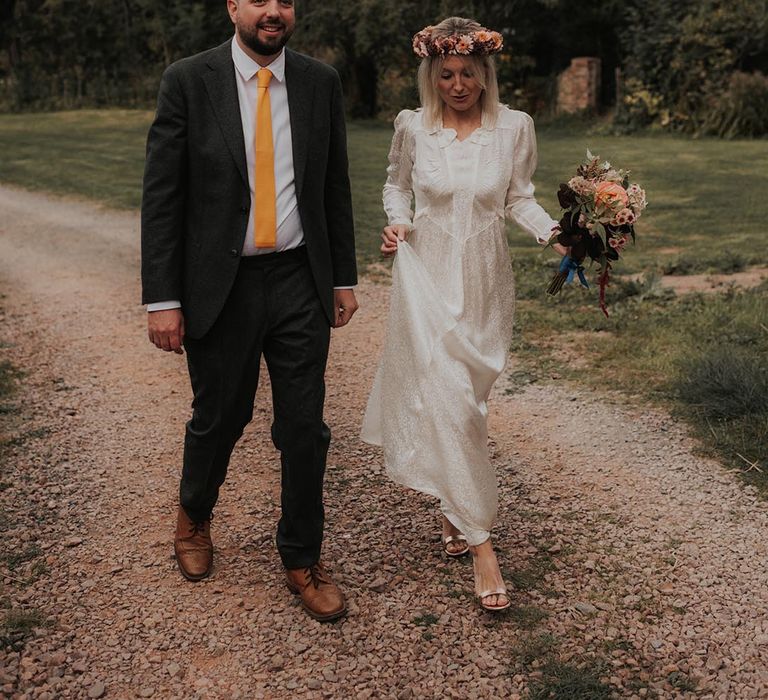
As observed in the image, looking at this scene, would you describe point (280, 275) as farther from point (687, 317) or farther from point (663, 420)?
point (687, 317)

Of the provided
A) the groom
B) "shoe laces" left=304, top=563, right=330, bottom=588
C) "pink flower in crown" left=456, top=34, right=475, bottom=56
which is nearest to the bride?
"pink flower in crown" left=456, top=34, right=475, bottom=56

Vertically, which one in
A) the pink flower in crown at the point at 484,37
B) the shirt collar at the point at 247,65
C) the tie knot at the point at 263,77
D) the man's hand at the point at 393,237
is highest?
the pink flower in crown at the point at 484,37

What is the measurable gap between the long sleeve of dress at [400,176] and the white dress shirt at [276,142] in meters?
0.59

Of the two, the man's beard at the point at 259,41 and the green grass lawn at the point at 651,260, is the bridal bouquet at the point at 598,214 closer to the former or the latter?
the man's beard at the point at 259,41

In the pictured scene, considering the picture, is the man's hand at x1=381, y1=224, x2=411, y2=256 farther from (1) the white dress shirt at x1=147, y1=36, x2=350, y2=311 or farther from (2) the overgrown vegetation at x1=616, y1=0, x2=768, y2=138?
(2) the overgrown vegetation at x1=616, y1=0, x2=768, y2=138

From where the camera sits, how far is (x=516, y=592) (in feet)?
13.0

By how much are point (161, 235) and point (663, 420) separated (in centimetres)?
341

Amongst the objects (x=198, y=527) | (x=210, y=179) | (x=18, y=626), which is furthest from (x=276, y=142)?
(x=18, y=626)

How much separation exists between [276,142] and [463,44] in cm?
84

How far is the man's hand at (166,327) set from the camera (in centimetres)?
361

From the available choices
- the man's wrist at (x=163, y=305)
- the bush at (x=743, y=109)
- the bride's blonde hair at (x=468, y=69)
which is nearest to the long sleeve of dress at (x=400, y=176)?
the bride's blonde hair at (x=468, y=69)

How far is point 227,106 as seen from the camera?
3.48m

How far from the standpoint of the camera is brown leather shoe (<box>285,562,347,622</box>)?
3.75 metres

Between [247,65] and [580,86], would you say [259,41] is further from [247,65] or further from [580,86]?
[580,86]
